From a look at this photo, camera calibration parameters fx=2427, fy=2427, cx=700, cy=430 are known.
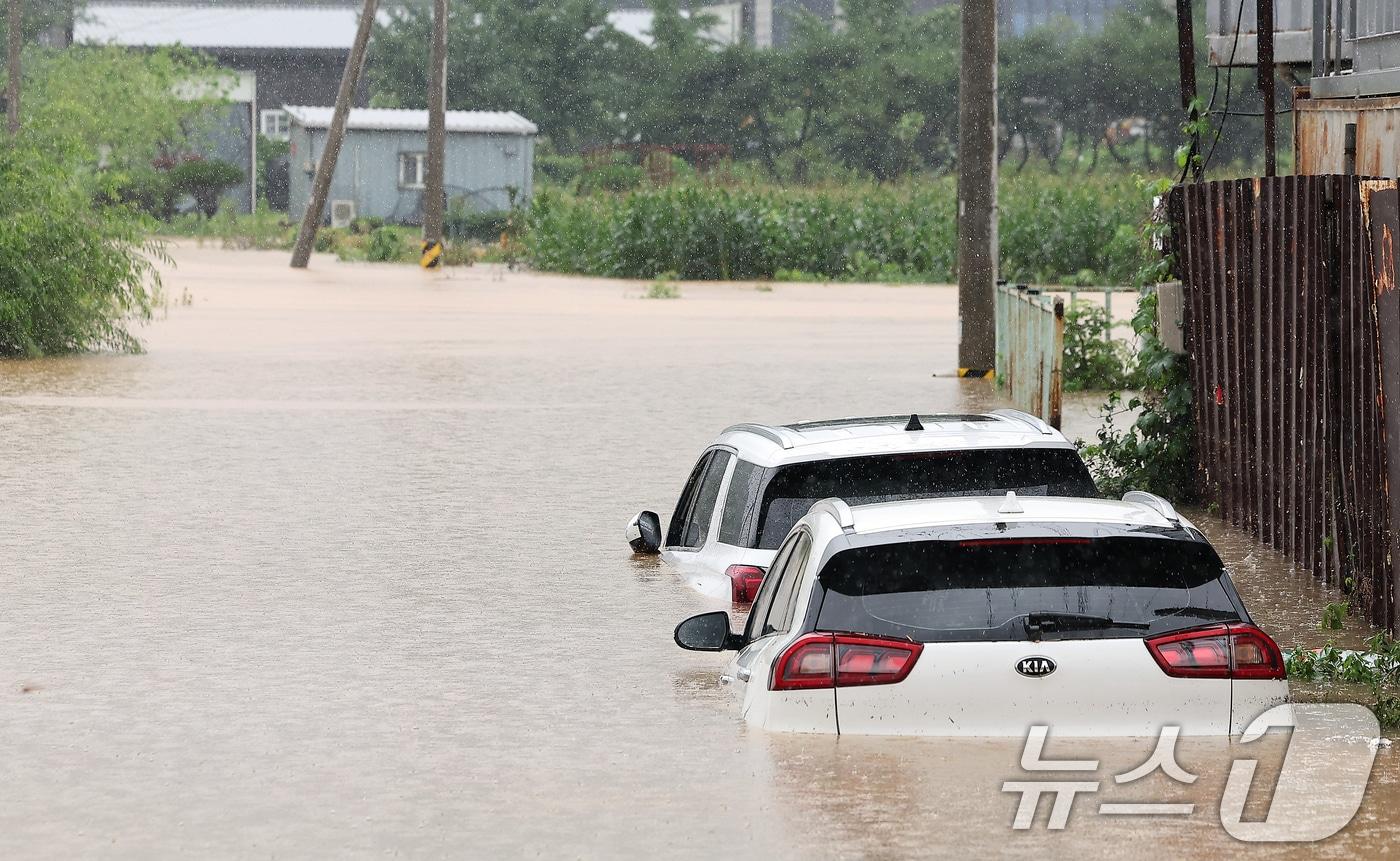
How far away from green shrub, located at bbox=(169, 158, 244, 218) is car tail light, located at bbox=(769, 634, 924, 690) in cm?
7367

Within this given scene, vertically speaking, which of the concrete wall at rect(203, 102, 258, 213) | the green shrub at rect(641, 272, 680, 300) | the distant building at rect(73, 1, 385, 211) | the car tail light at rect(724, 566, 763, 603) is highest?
the distant building at rect(73, 1, 385, 211)

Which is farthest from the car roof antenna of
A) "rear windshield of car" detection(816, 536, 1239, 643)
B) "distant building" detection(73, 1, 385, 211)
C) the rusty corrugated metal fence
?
"distant building" detection(73, 1, 385, 211)

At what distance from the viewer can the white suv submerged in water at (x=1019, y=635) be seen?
21.5ft

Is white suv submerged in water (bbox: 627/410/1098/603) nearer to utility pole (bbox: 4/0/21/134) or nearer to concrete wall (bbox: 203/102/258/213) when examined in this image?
utility pole (bbox: 4/0/21/134)

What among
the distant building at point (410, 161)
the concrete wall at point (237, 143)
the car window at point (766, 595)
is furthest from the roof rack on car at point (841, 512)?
the concrete wall at point (237, 143)

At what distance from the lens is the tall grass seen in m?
51.5

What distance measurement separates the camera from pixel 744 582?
32.9ft

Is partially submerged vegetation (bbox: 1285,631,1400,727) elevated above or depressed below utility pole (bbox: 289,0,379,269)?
below

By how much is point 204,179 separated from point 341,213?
27.4 ft

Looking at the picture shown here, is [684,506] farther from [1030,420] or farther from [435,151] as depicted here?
[435,151]

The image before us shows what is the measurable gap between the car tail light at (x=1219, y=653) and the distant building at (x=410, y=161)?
65386mm

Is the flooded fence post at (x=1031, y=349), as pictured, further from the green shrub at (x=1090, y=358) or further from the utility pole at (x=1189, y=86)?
the utility pole at (x=1189, y=86)

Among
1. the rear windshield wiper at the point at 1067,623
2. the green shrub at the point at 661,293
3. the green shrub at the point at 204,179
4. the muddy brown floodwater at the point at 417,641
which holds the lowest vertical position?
the muddy brown floodwater at the point at 417,641

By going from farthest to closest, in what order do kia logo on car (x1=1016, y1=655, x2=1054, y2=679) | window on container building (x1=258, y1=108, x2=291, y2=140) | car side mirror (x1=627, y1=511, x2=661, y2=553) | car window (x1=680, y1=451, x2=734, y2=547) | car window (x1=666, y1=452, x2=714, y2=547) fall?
window on container building (x1=258, y1=108, x2=291, y2=140), car side mirror (x1=627, y1=511, x2=661, y2=553), car window (x1=666, y1=452, x2=714, y2=547), car window (x1=680, y1=451, x2=734, y2=547), kia logo on car (x1=1016, y1=655, x2=1054, y2=679)
